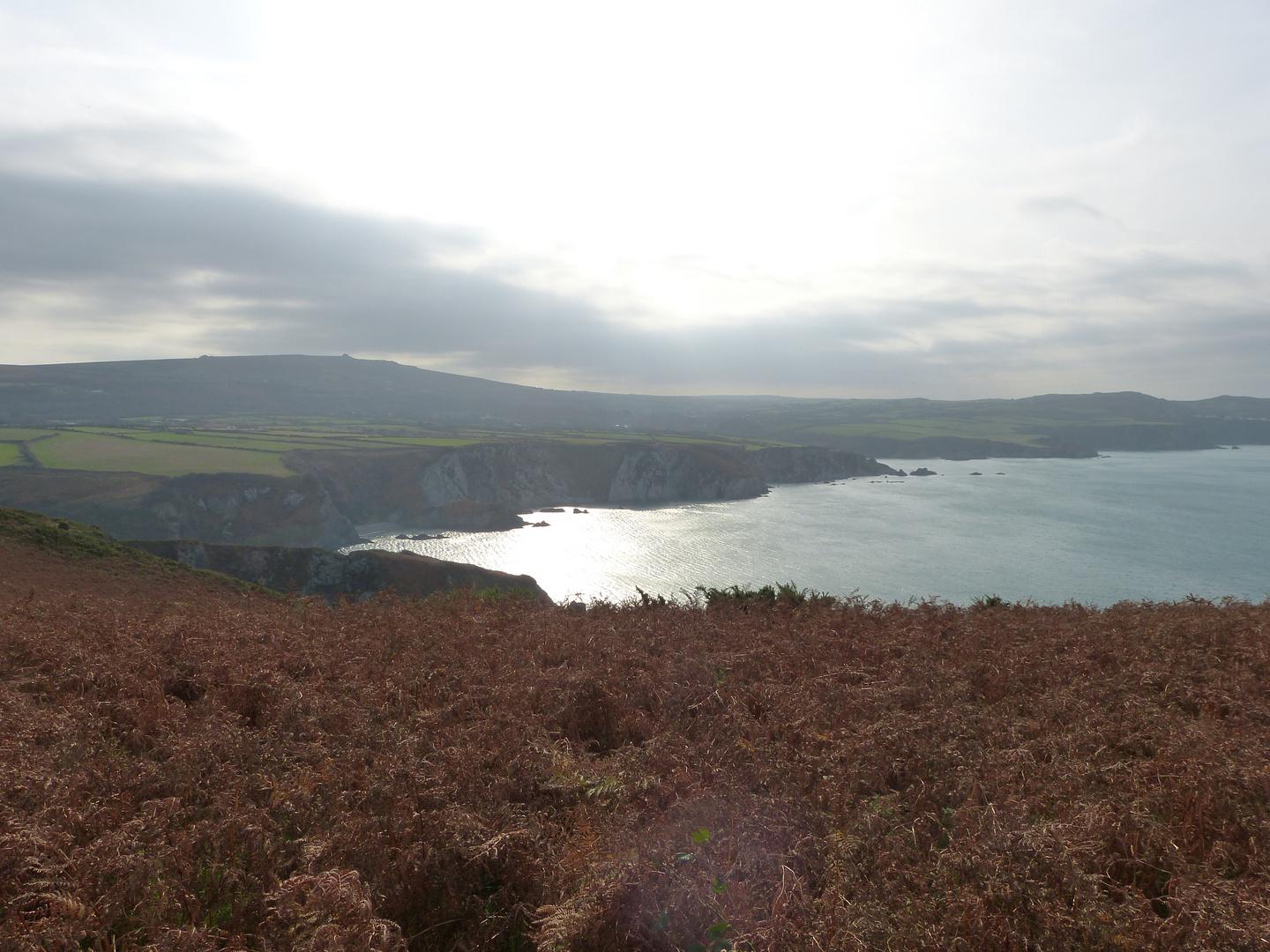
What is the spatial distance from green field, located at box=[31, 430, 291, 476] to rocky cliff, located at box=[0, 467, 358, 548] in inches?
140

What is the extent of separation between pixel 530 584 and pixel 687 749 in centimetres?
3881

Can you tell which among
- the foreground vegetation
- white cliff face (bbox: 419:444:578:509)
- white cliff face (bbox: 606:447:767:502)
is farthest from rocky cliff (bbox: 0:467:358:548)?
the foreground vegetation

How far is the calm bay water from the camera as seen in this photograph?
52719 mm

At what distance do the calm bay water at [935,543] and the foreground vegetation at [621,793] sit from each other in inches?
943

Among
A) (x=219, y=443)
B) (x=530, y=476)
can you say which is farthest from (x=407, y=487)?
(x=219, y=443)

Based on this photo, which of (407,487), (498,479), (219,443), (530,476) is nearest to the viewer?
(407,487)

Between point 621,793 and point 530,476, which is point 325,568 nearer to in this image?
point 621,793

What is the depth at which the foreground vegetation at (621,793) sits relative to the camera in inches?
127

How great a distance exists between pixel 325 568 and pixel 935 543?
5921cm

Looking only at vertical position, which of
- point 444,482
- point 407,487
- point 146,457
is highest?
point 146,457

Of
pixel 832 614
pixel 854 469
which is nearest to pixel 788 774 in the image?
pixel 832 614

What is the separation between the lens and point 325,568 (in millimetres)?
39875

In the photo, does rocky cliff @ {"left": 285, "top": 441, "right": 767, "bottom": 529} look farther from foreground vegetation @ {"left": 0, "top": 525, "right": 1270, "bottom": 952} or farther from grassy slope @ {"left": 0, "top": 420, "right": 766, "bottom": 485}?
foreground vegetation @ {"left": 0, "top": 525, "right": 1270, "bottom": 952}

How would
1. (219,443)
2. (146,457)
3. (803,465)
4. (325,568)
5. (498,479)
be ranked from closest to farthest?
(325,568), (146,457), (219,443), (498,479), (803,465)
